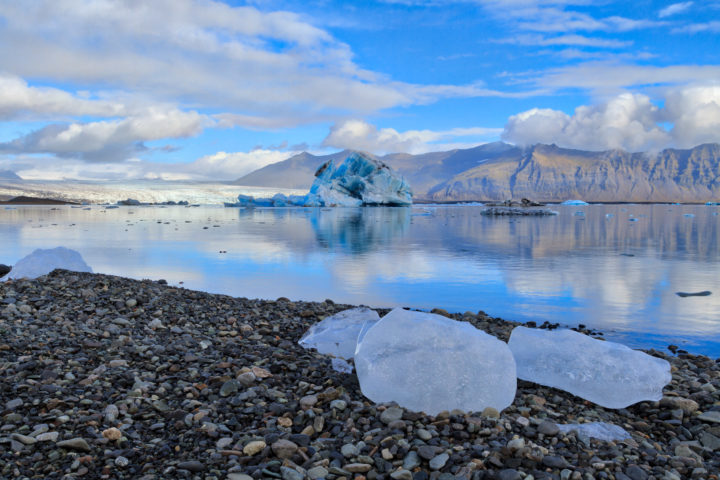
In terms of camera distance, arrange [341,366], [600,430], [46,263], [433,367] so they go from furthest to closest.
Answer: [46,263], [341,366], [433,367], [600,430]

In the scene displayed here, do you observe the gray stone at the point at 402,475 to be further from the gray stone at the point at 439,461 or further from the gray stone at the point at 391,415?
the gray stone at the point at 391,415

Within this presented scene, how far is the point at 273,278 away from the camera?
35.1ft

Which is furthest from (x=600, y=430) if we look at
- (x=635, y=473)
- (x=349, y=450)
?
(x=349, y=450)

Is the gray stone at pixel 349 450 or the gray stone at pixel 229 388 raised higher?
the gray stone at pixel 229 388

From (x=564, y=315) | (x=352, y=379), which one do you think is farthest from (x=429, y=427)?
(x=564, y=315)

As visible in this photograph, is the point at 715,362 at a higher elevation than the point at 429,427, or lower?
lower

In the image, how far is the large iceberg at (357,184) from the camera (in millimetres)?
65312

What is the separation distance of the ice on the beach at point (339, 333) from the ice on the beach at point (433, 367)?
88cm

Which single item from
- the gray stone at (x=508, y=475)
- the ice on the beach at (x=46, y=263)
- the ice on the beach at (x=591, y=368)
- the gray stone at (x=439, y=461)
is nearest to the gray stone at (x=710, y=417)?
the ice on the beach at (x=591, y=368)

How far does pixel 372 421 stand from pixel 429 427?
35 cm

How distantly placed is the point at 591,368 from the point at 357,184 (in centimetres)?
6378

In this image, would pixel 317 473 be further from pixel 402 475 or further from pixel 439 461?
pixel 439 461

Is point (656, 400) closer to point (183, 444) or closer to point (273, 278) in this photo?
point (183, 444)

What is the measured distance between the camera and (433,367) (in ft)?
11.0
